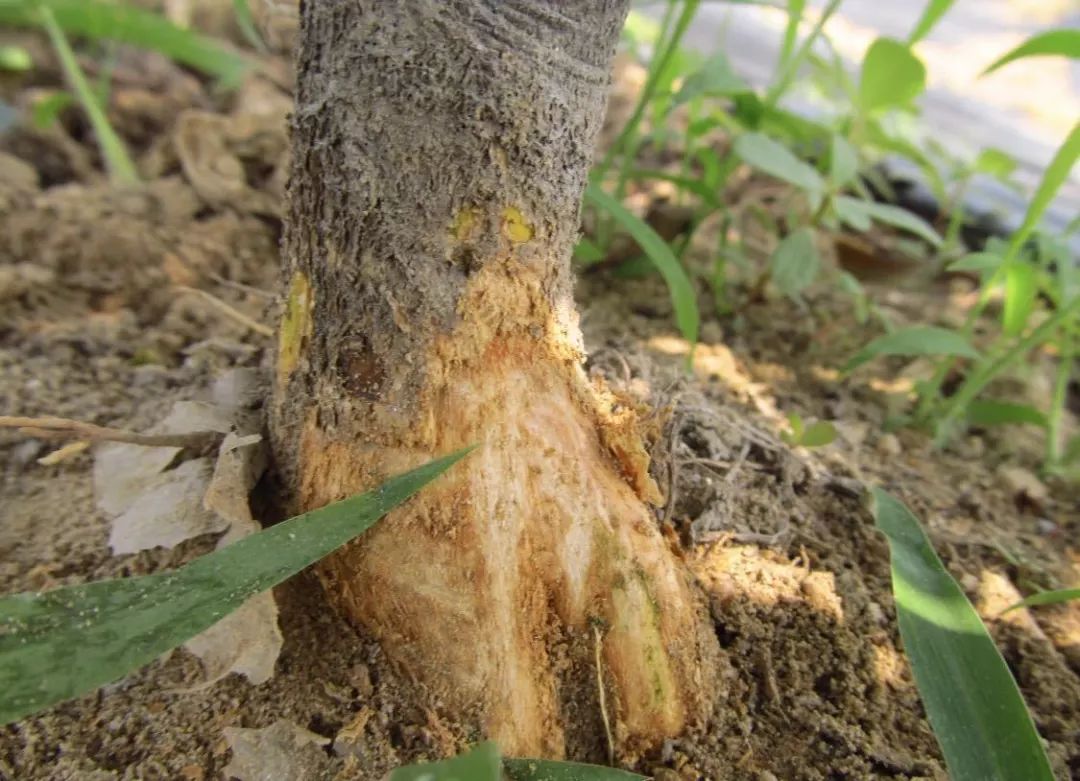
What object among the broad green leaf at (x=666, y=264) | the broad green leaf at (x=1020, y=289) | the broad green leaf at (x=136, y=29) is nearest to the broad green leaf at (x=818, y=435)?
the broad green leaf at (x=666, y=264)

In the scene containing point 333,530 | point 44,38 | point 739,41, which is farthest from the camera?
point 739,41

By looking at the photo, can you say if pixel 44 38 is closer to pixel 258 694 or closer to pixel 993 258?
pixel 258 694

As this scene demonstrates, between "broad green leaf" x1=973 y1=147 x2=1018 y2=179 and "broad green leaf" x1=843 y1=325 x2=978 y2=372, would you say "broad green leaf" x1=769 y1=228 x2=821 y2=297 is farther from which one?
"broad green leaf" x1=973 y1=147 x2=1018 y2=179

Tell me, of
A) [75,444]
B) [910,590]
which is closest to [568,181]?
[910,590]

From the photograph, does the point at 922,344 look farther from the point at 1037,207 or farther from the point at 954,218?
the point at 954,218

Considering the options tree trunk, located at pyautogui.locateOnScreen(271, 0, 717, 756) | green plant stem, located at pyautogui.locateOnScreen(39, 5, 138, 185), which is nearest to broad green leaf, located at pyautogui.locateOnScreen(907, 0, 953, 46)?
tree trunk, located at pyautogui.locateOnScreen(271, 0, 717, 756)

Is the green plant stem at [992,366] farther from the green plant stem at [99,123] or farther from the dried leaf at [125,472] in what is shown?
the green plant stem at [99,123]
